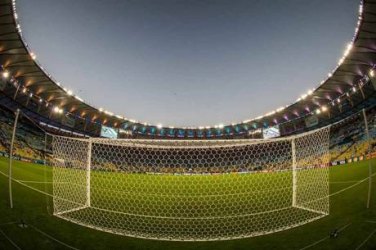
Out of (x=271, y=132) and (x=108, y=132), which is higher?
(x=271, y=132)

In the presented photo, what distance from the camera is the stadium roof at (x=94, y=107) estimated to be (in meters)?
23.5

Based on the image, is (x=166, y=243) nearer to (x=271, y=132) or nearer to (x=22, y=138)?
(x=22, y=138)

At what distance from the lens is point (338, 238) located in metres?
5.59

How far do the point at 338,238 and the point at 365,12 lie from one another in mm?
22925

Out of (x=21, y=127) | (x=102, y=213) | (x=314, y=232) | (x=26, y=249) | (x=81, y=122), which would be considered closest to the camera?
(x=26, y=249)

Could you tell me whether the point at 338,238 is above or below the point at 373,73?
below

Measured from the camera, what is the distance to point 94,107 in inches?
1790

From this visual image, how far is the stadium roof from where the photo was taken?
23.5 metres

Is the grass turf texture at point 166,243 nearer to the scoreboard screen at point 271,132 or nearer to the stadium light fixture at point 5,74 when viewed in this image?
the stadium light fixture at point 5,74

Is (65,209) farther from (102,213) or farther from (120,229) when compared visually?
(120,229)

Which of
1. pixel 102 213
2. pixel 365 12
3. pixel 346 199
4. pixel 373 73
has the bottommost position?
pixel 102 213

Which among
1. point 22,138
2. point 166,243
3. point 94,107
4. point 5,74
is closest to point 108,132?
point 94,107

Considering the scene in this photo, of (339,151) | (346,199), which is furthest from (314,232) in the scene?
(339,151)

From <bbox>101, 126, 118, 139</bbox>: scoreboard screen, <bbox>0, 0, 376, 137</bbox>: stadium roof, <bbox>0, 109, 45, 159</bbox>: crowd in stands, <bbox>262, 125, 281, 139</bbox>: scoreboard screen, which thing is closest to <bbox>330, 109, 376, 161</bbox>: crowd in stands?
<bbox>0, 0, 376, 137</bbox>: stadium roof
